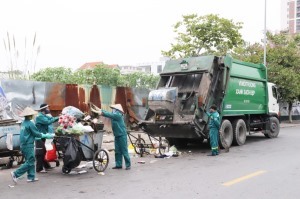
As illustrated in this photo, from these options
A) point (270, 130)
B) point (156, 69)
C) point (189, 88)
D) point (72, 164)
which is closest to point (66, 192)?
point (72, 164)

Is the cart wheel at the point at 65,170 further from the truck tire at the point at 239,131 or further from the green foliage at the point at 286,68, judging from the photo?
the green foliage at the point at 286,68

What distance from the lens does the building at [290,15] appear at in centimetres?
13638

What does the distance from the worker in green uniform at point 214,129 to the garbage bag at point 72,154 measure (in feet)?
14.7

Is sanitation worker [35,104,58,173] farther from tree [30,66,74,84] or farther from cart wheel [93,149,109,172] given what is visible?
tree [30,66,74,84]

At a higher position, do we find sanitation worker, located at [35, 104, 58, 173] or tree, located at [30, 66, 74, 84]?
tree, located at [30, 66, 74, 84]

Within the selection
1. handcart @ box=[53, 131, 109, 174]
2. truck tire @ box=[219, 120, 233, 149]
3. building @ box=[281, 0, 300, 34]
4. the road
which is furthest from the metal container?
building @ box=[281, 0, 300, 34]

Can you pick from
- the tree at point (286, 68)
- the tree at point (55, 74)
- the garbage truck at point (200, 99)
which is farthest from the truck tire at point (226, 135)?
the tree at point (55, 74)

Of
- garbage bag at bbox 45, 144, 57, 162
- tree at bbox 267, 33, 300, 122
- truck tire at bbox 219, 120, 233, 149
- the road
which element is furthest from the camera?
tree at bbox 267, 33, 300, 122

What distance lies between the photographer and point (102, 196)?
6270 mm

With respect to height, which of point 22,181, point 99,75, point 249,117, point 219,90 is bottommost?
point 22,181

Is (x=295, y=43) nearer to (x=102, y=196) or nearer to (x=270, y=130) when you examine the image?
(x=270, y=130)

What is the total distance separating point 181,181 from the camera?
7426 mm

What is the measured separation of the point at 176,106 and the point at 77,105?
4.56 metres

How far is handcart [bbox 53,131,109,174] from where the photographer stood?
7938mm
